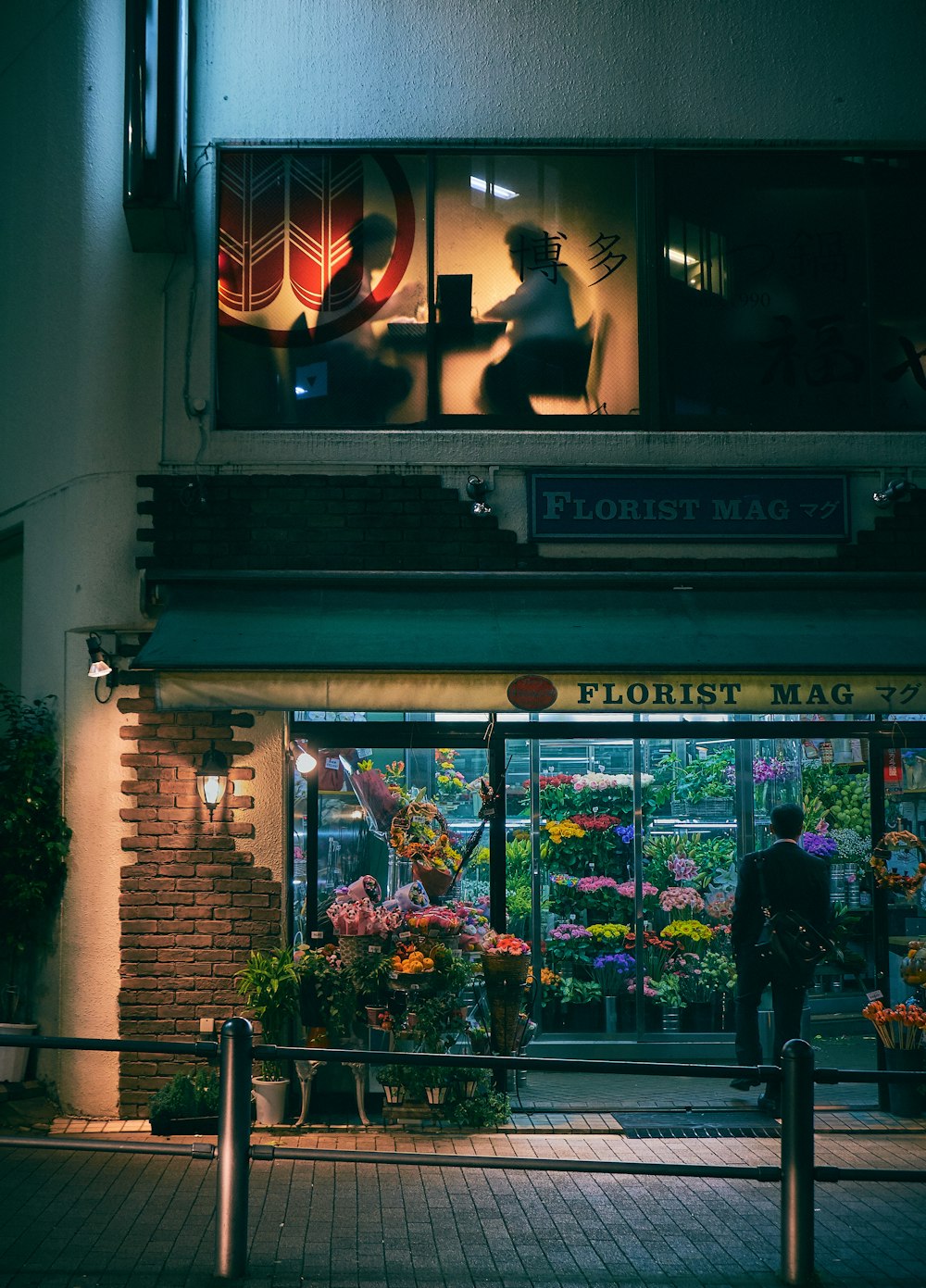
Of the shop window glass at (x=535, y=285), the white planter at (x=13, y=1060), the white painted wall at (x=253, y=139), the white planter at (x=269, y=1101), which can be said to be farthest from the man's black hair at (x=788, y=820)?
the white planter at (x=13, y=1060)

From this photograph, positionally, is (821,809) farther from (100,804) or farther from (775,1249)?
(100,804)

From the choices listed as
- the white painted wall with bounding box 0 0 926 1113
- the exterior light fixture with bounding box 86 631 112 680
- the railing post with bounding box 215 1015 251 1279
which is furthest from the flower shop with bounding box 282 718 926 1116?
the railing post with bounding box 215 1015 251 1279

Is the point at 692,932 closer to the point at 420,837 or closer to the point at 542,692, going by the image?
the point at 420,837

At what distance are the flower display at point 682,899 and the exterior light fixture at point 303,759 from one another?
3064 millimetres

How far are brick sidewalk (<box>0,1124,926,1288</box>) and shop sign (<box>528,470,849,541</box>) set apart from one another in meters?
4.03

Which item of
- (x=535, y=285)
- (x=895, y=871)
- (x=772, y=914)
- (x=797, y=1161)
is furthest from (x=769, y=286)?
(x=797, y=1161)

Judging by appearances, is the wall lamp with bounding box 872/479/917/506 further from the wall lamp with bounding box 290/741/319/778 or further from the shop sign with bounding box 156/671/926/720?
the wall lamp with bounding box 290/741/319/778

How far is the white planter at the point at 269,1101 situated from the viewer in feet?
27.8

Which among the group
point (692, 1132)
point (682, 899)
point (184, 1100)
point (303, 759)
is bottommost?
point (692, 1132)

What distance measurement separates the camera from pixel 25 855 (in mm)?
8633

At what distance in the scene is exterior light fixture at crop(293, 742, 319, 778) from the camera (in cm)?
907

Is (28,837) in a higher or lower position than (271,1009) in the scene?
higher

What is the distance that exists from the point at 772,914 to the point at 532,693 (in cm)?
238

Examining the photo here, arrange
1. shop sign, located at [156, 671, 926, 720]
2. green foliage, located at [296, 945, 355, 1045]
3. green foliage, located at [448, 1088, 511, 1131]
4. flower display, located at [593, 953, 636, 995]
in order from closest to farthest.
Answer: shop sign, located at [156, 671, 926, 720] → green foliage, located at [448, 1088, 511, 1131] → green foliage, located at [296, 945, 355, 1045] → flower display, located at [593, 953, 636, 995]
